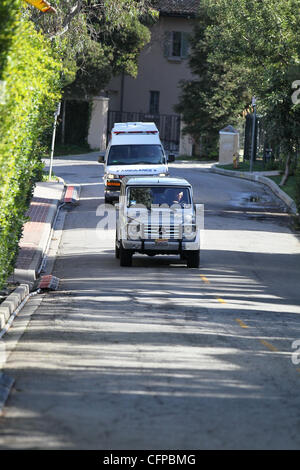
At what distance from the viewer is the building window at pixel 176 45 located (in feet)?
198

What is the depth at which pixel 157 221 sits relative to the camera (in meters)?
19.4

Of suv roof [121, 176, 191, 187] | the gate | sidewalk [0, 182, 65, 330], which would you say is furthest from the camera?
the gate

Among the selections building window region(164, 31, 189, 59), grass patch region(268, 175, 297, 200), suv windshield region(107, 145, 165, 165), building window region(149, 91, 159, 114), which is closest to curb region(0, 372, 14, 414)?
suv windshield region(107, 145, 165, 165)

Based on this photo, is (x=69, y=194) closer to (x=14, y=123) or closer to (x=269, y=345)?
(x=14, y=123)

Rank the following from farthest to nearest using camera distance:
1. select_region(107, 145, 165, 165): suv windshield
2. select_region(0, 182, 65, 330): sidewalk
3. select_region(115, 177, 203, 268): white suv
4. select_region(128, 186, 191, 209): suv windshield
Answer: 1. select_region(107, 145, 165, 165): suv windshield
2. select_region(128, 186, 191, 209): suv windshield
3. select_region(115, 177, 203, 268): white suv
4. select_region(0, 182, 65, 330): sidewalk

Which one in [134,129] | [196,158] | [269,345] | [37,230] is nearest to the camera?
[269,345]

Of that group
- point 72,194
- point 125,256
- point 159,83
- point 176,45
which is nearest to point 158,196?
point 125,256

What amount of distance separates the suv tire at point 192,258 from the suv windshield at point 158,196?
3.93ft

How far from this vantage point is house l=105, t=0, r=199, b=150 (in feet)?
197

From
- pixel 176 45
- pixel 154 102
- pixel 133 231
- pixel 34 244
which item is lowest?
pixel 34 244

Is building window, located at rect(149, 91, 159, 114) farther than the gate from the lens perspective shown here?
Yes

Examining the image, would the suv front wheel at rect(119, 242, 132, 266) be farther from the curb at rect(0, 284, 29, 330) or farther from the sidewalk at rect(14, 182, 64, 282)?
the curb at rect(0, 284, 29, 330)

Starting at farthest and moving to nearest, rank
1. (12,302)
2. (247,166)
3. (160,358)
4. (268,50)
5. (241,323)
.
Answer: (247,166)
(268,50)
(12,302)
(241,323)
(160,358)

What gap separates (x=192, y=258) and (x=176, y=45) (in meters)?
43.4
